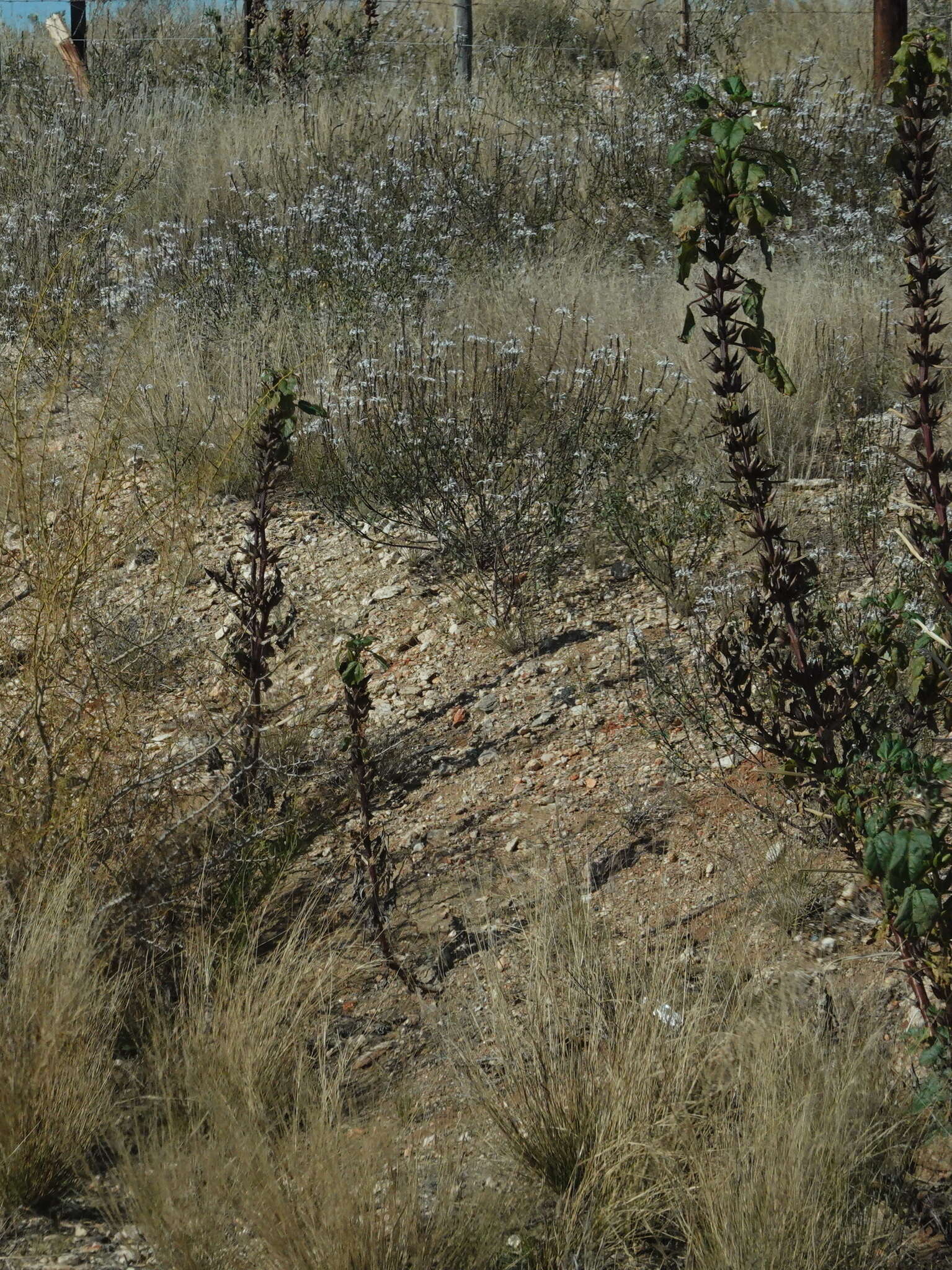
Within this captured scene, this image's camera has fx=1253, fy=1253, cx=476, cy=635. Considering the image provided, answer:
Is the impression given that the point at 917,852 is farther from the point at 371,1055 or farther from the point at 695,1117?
the point at 371,1055

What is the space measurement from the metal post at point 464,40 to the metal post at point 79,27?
3353mm

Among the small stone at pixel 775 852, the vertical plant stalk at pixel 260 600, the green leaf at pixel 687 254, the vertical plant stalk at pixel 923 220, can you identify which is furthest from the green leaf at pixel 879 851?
the vertical plant stalk at pixel 260 600

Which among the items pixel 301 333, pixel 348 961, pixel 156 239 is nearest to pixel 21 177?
pixel 156 239

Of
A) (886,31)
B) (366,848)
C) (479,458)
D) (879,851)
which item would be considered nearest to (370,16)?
(886,31)

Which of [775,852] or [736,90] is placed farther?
[775,852]

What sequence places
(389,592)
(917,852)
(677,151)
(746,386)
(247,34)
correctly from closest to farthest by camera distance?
1. (917,852)
2. (677,151)
3. (746,386)
4. (389,592)
5. (247,34)

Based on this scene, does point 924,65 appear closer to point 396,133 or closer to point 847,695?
point 847,695

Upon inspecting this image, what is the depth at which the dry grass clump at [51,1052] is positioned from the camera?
2.28m

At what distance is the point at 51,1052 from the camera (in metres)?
2.37

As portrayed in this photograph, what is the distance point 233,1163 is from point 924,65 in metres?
2.28

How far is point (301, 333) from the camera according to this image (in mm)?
6211

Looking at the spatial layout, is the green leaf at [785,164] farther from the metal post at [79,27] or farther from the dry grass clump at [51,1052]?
the metal post at [79,27]

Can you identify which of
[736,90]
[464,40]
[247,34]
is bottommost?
[736,90]

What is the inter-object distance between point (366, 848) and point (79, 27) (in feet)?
35.1
